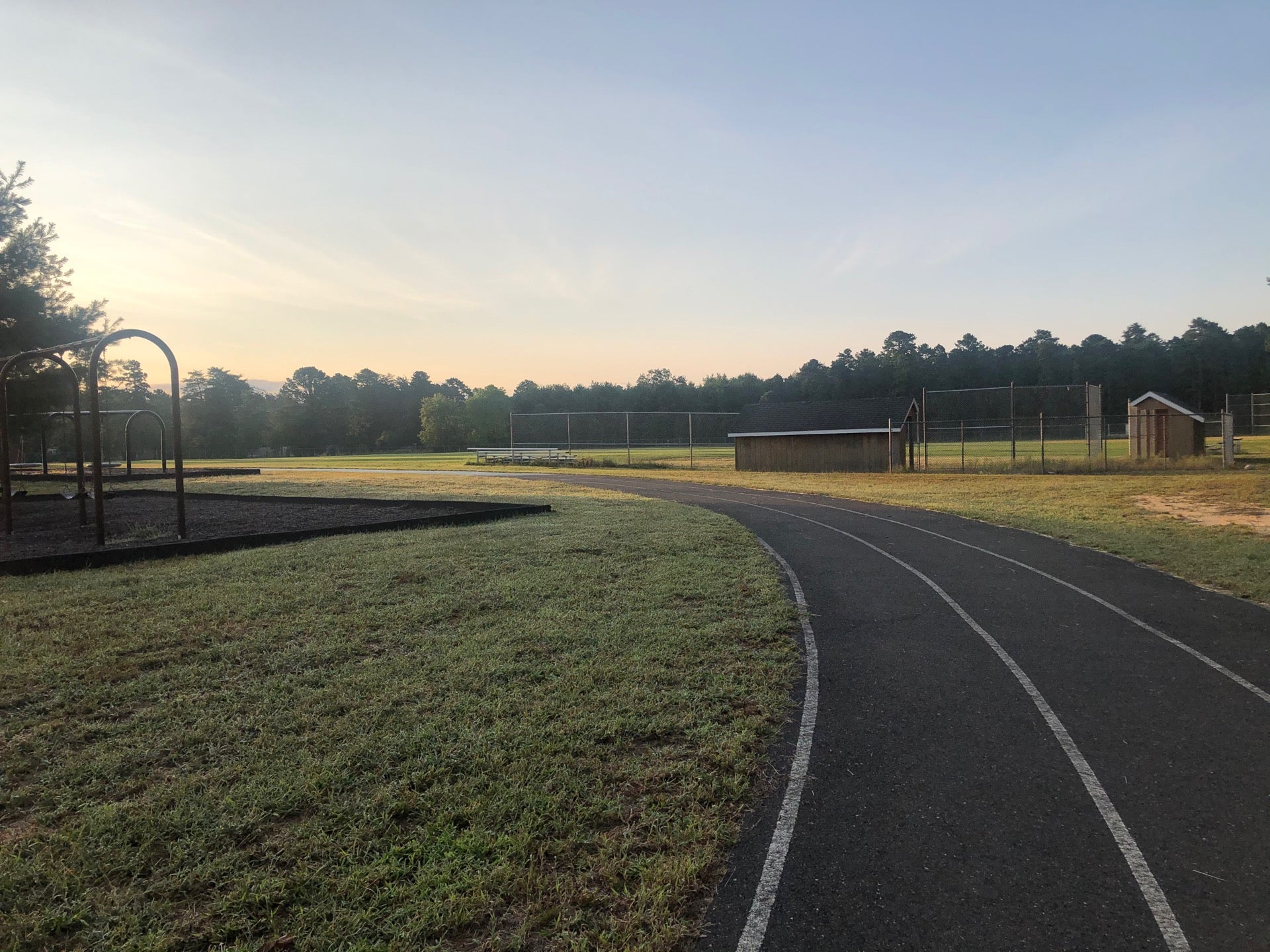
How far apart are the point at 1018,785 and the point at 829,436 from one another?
28.3m

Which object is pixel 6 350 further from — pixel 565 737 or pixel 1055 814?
pixel 1055 814

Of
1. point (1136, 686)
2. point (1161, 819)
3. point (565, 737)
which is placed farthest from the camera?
point (1136, 686)

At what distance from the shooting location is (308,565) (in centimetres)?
874

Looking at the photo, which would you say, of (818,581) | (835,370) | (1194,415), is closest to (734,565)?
(818,581)

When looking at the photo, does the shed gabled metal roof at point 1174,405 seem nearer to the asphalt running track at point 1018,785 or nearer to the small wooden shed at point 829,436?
the small wooden shed at point 829,436

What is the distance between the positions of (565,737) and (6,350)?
21803mm

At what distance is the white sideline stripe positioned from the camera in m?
2.64

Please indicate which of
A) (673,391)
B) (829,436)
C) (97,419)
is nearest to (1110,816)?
(97,419)

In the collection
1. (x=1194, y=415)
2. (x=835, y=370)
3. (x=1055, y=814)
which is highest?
(x=835, y=370)

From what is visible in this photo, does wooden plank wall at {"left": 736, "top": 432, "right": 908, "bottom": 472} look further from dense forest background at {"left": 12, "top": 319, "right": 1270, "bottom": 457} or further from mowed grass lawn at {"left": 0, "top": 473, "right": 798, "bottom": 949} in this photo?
dense forest background at {"left": 12, "top": 319, "right": 1270, "bottom": 457}

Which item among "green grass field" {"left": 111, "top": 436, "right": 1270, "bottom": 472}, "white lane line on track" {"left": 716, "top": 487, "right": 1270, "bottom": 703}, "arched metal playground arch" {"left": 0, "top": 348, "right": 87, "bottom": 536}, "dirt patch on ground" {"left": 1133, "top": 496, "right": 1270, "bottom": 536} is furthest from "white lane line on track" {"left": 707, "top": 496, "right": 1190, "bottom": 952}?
"green grass field" {"left": 111, "top": 436, "right": 1270, "bottom": 472}

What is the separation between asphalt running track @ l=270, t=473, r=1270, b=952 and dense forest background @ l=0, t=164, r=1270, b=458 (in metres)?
61.8

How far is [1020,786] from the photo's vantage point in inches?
144

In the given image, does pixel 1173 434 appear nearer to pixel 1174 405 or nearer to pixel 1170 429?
pixel 1170 429
